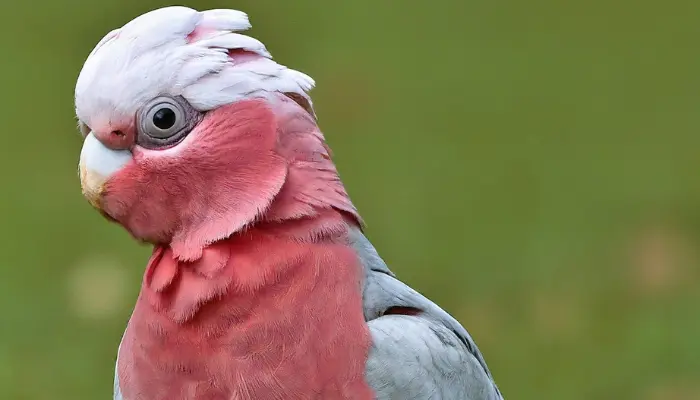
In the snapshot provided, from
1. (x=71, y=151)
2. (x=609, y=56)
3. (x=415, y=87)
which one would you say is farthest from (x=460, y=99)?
(x=71, y=151)

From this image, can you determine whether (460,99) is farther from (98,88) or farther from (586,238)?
(98,88)

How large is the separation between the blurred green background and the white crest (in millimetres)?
2646

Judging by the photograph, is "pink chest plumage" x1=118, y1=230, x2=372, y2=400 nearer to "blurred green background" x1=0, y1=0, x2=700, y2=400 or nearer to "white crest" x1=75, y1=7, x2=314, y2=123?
"white crest" x1=75, y1=7, x2=314, y2=123

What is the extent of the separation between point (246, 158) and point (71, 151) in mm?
4270

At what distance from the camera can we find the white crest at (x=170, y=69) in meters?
2.37

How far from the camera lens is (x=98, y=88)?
238 cm

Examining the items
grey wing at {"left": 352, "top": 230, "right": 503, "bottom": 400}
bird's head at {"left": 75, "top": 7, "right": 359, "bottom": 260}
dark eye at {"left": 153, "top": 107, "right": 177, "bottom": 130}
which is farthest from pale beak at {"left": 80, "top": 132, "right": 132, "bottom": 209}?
grey wing at {"left": 352, "top": 230, "right": 503, "bottom": 400}

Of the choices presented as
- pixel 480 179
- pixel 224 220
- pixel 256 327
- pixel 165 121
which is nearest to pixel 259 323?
pixel 256 327

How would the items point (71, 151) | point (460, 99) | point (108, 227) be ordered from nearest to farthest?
point (108, 227) < point (71, 151) < point (460, 99)

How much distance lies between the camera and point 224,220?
2422mm

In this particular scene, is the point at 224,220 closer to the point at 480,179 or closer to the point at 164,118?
the point at 164,118

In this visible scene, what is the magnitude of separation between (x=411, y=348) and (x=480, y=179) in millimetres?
3823

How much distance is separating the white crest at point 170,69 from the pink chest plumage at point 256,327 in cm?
33

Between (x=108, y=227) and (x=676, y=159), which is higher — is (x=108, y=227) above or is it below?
below
